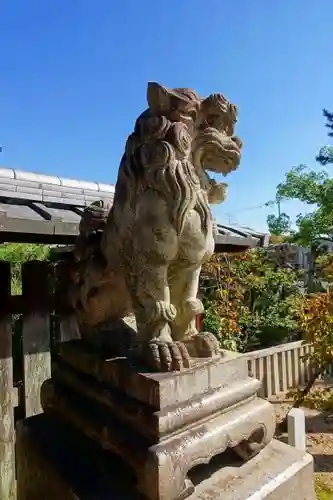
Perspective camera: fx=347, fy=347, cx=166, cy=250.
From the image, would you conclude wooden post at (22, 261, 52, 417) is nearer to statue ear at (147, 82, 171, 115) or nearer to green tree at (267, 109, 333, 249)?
statue ear at (147, 82, 171, 115)

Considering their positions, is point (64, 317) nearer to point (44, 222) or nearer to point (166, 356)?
Result: point (44, 222)

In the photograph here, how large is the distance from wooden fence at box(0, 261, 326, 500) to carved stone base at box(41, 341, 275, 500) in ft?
2.72

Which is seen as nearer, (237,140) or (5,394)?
(237,140)

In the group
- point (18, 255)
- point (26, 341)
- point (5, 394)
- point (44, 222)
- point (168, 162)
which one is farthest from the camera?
point (18, 255)

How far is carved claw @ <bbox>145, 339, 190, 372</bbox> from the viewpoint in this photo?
3.97 ft

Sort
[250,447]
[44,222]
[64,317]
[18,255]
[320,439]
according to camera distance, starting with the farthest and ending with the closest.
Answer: [18,255] < [320,439] < [64,317] < [44,222] < [250,447]

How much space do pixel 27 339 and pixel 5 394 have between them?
349mm

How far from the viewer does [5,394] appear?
7.15 ft

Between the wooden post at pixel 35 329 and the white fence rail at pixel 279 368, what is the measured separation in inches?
127

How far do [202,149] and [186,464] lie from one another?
3.71ft

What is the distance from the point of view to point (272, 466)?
4.39ft

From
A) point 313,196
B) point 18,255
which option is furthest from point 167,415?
point 313,196

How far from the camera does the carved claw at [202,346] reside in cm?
Answer: 135

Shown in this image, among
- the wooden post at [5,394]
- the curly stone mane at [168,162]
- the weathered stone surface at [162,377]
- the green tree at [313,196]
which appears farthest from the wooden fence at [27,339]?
the green tree at [313,196]
